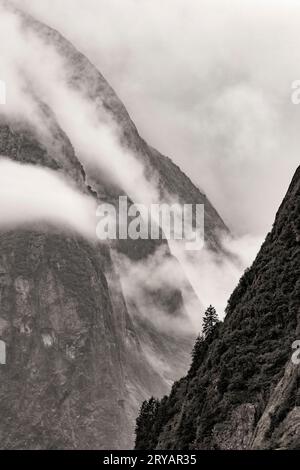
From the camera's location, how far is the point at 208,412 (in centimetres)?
7981

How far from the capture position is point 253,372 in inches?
3066

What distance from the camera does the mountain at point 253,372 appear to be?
68000mm

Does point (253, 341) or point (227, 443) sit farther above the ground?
point (253, 341)

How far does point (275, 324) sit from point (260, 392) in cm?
916

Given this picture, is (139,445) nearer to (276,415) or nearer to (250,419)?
(250,419)

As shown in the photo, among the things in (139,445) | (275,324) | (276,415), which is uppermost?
(275,324)

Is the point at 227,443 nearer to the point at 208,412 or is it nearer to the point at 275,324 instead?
the point at 208,412

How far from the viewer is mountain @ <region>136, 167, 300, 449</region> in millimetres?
68000

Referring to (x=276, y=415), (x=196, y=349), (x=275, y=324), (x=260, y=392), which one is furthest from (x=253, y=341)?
(x=196, y=349)
